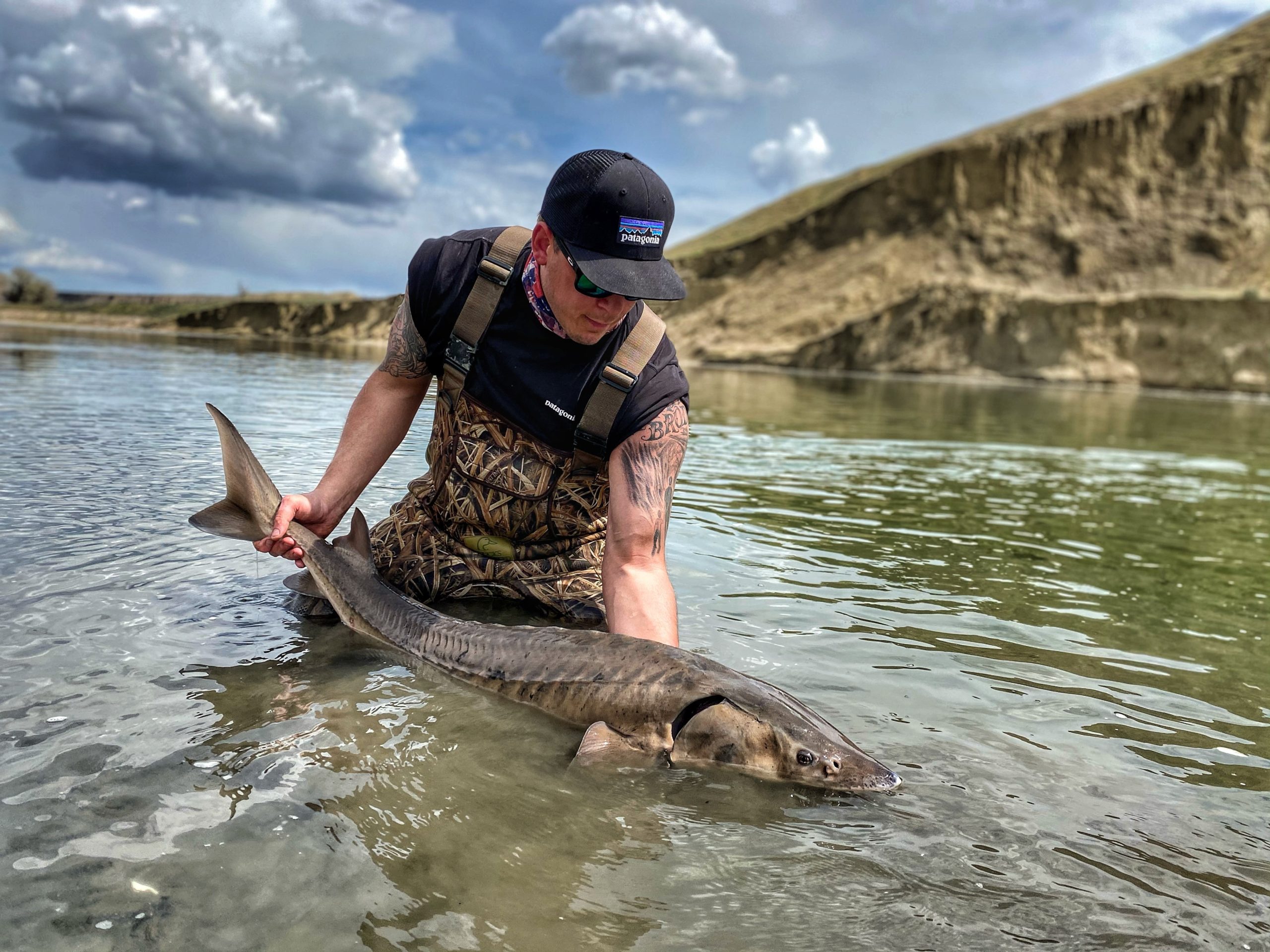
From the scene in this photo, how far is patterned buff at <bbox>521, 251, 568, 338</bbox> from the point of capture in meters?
4.43

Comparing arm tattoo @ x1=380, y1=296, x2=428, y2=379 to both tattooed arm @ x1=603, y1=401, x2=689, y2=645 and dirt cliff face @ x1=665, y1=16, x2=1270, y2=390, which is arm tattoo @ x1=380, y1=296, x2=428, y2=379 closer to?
tattooed arm @ x1=603, y1=401, x2=689, y2=645

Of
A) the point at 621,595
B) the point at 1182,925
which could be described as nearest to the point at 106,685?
Answer: the point at 621,595

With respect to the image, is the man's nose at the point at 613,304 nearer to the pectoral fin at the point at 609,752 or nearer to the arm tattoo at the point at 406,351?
the arm tattoo at the point at 406,351

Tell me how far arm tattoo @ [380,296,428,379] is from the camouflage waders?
7 centimetres

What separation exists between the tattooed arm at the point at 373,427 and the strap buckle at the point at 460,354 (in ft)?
0.58

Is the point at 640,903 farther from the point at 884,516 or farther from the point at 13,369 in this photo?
the point at 13,369

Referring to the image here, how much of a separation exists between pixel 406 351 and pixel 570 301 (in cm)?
111

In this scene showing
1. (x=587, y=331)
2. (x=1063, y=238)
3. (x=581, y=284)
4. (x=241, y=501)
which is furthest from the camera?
(x=1063, y=238)

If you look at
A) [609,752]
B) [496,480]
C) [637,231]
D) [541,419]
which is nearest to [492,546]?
[496,480]

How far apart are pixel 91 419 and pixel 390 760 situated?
32.8 feet

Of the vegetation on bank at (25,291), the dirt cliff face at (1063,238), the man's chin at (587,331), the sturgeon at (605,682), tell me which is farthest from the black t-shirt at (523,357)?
the vegetation on bank at (25,291)

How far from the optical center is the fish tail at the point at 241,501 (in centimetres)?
438

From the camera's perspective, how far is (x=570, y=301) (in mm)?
4086

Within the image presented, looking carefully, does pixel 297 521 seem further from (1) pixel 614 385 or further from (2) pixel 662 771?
(2) pixel 662 771
